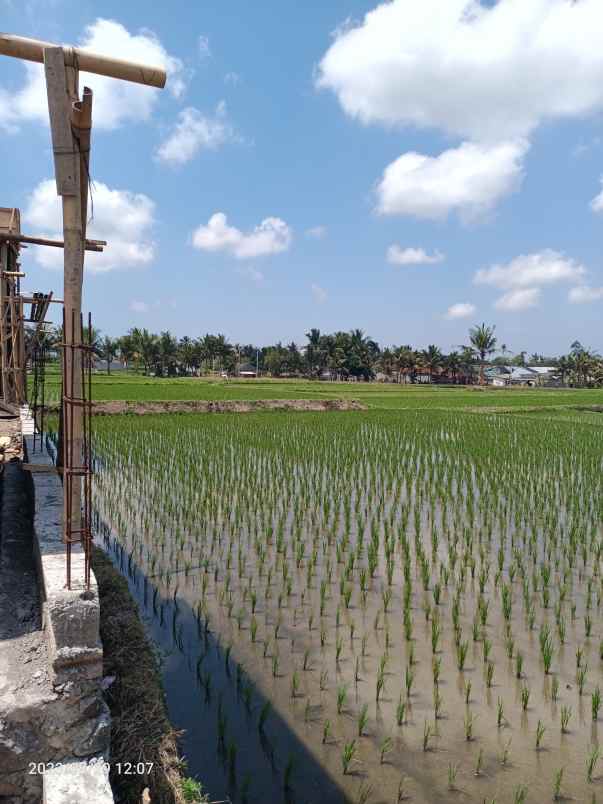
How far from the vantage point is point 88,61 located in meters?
2.91

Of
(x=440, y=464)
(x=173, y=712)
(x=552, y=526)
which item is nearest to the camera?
(x=173, y=712)

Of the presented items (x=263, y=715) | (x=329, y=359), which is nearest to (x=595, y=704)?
(x=263, y=715)

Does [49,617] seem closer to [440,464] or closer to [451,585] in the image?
[451,585]

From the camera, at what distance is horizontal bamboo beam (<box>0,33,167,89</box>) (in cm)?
289

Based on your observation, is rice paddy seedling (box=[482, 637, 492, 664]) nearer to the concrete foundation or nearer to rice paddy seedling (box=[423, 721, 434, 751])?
rice paddy seedling (box=[423, 721, 434, 751])

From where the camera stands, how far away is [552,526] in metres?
6.64

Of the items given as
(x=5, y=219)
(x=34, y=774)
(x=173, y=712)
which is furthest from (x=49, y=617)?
(x=5, y=219)

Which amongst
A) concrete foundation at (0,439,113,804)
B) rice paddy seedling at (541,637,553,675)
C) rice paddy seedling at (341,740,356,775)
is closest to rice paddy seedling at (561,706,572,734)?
rice paddy seedling at (541,637,553,675)

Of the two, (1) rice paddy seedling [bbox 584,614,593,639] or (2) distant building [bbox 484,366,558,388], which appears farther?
(2) distant building [bbox 484,366,558,388]

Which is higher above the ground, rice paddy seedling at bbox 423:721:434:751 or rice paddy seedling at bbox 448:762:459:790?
rice paddy seedling at bbox 423:721:434:751

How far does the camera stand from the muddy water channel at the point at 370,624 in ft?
8.89

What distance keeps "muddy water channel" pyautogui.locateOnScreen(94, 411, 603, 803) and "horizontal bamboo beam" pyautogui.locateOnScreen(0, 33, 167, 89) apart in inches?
142

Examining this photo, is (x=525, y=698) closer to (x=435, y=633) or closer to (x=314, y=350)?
(x=435, y=633)

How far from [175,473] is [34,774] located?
6.84 m
